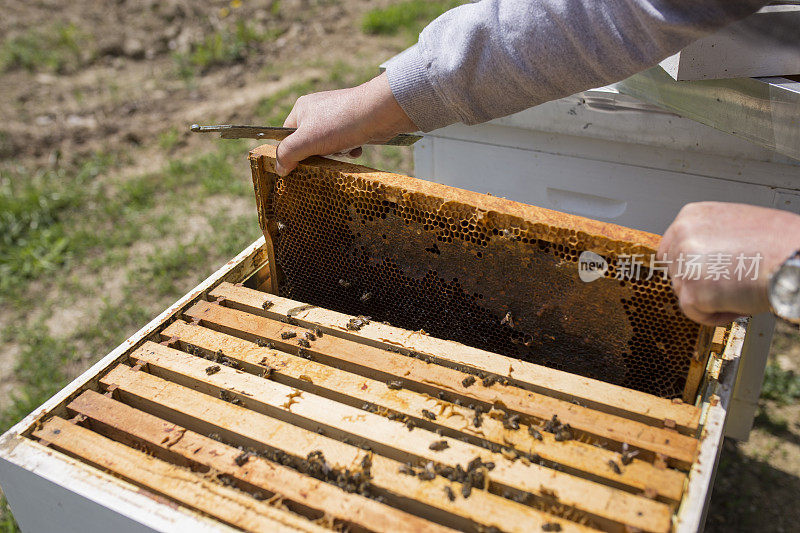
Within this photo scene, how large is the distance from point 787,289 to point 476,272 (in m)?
0.72

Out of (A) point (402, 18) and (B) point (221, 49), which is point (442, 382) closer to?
(B) point (221, 49)

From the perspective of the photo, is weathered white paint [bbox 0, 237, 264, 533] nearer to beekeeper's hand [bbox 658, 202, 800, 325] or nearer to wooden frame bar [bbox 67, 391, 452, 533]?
wooden frame bar [bbox 67, 391, 452, 533]

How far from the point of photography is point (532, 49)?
4.83 feet

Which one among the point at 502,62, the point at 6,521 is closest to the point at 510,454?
the point at 502,62

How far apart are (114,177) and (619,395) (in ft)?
13.9

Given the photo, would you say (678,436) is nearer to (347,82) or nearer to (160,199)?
(160,199)

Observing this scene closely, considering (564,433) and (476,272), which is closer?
(564,433)

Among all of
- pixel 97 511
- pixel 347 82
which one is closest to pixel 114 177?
pixel 347 82

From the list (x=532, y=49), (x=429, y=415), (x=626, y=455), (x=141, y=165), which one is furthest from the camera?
(x=141, y=165)

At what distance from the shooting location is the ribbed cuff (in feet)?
5.19

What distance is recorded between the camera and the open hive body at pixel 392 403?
1215mm

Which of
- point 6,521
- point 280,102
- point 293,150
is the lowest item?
point 6,521

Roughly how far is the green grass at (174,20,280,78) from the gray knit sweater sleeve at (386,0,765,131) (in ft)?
15.9

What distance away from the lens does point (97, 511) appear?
1.28 meters
